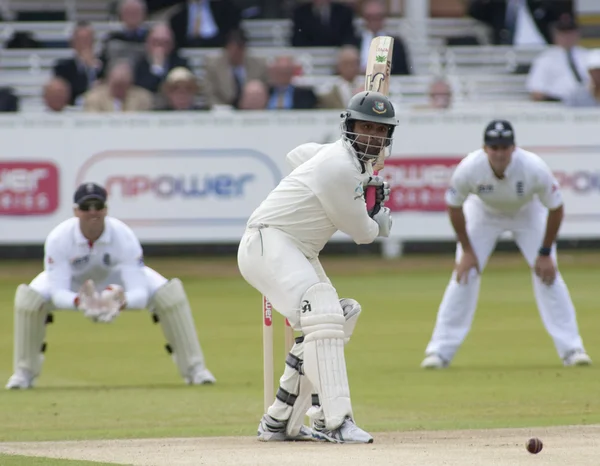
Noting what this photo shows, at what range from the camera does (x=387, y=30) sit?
21.1 m

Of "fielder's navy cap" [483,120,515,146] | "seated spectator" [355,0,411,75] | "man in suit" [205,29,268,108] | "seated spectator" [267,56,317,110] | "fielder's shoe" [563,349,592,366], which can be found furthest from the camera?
"seated spectator" [355,0,411,75]

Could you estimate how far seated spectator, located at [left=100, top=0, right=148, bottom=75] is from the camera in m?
19.2

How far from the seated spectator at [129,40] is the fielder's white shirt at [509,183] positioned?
916cm

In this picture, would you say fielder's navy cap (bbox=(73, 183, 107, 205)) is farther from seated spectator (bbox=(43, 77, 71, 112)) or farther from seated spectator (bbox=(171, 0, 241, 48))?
seated spectator (bbox=(171, 0, 241, 48))

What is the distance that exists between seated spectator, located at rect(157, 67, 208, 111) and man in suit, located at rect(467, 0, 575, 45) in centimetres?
557

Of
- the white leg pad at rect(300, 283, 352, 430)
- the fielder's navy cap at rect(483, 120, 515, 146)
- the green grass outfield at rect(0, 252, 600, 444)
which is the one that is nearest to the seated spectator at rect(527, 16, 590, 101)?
the green grass outfield at rect(0, 252, 600, 444)

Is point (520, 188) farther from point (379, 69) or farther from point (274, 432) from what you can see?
point (274, 432)

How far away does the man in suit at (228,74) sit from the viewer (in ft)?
61.5

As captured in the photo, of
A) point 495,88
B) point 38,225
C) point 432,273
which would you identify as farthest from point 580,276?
point 38,225

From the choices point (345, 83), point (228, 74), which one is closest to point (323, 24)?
point (345, 83)

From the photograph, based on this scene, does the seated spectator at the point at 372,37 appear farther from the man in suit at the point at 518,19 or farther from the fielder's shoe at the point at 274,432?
the fielder's shoe at the point at 274,432

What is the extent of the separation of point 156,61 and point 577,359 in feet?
31.5

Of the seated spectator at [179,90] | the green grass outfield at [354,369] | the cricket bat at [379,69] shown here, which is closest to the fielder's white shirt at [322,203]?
the cricket bat at [379,69]

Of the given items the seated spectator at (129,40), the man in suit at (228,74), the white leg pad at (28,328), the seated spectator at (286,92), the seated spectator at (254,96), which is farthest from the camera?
the seated spectator at (129,40)
